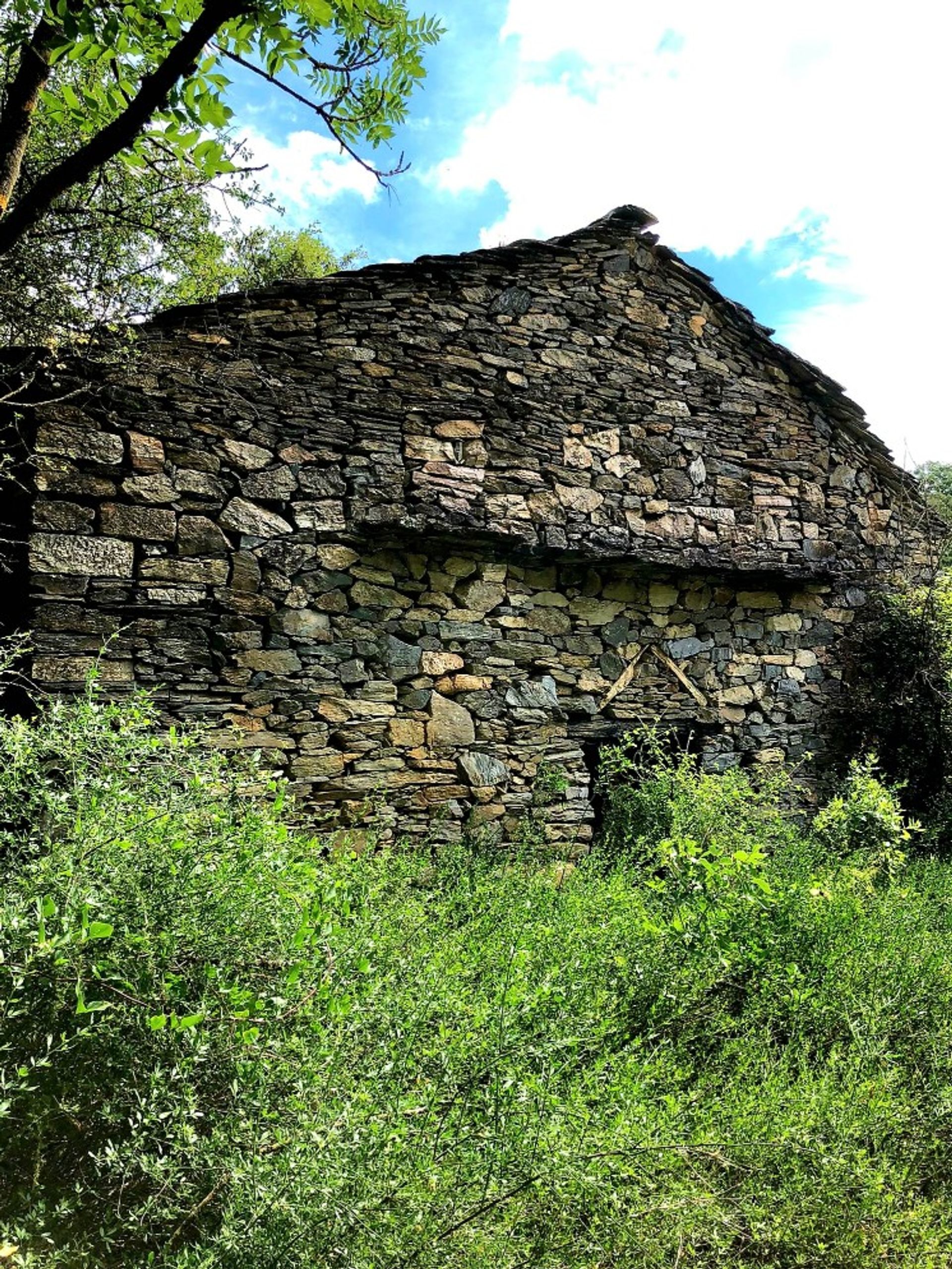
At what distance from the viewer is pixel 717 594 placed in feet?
22.4

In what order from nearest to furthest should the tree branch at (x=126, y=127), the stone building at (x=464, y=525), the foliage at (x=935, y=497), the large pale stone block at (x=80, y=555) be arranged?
1. the tree branch at (x=126, y=127)
2. the large pale stone block at (x=80, y=555)
3. the stone building at (x=464, y=525)
4. the foliage at (x=935, y=497)

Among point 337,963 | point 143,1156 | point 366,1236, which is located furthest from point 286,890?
point 366,1236

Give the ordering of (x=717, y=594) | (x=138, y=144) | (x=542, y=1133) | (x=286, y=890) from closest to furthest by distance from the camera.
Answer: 1. (x=542, y=1133)
2. (x=286, y=890)
3. (x=138, y=144)
4. (x=717, y=594)

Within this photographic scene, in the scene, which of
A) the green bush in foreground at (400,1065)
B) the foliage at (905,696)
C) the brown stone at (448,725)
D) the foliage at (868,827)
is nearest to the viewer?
the green bush in foreground at (400,1065)

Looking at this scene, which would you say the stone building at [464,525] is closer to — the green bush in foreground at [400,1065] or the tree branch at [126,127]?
the green bush in foreground at [400,1065]

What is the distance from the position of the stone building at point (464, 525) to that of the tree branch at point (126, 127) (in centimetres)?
186

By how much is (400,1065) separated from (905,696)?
6.55 m

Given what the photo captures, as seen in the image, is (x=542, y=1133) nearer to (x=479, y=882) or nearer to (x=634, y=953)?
(x=634, y=953)

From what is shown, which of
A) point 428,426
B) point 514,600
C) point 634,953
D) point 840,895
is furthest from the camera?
point 514,600

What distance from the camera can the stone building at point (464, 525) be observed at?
179 inches

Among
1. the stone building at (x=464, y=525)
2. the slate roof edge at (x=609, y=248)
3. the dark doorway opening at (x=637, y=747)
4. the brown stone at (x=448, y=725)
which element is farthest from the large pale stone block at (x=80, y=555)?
the dark doorway opening at (x=637, y=747)

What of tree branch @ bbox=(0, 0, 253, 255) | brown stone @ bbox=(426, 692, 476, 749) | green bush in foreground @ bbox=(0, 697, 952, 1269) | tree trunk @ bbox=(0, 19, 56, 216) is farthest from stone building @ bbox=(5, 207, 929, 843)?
tree branch @ bbox=(0, 0, 253, 255)

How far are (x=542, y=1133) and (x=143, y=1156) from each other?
1.03 m

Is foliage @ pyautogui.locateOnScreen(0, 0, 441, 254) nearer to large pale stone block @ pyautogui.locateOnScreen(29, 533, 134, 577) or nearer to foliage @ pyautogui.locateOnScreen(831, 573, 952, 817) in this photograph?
large pale stone block @ pyautogui.locateOnScreen(29, 533, 134, 577)
